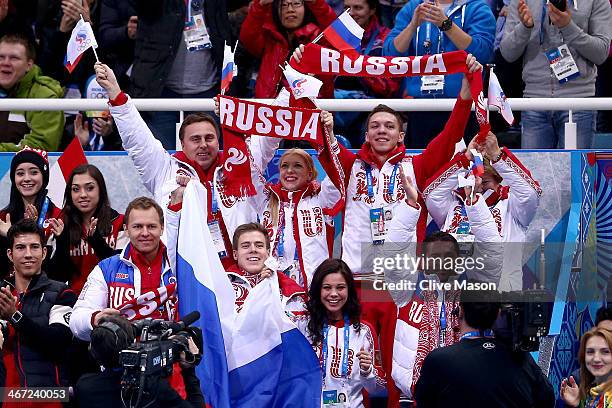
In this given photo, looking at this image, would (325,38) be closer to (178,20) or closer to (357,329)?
(178,20)

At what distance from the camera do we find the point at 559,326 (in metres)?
10.9

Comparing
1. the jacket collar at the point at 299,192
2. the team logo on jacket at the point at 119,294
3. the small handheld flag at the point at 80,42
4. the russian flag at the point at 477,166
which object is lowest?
the team logo on jacket at the point at 119,294

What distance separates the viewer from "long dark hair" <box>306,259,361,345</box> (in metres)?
9.90

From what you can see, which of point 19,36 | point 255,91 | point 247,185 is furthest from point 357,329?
point 19,36

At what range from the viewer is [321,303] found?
9945mm

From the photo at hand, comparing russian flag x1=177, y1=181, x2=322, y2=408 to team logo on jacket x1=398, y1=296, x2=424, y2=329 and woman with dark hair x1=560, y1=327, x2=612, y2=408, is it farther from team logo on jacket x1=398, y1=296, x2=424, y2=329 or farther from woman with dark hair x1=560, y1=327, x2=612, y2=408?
woman with dark hair x1=560, y1=327, x2=612, y2=408

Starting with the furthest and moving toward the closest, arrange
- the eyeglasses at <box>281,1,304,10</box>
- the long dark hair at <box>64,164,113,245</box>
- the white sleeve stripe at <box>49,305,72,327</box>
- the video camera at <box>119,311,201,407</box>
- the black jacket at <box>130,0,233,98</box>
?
the black jacket at <box>130,0,233,98</box> → the eyeglasses at <box>281,1,304,10</box> → the long dark hair at <box>64,164,113,245</box> → the white sleeve stripe at <box>49,305,72,327</box> → the video camera at <box>119,311,201,407</box>

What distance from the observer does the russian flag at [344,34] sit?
36.2ft

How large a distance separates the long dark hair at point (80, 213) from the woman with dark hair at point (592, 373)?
3.22 metres

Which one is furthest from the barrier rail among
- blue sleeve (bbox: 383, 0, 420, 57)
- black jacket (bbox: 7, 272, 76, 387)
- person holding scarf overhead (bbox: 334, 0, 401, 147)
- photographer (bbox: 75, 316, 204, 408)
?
photographer (bbox: 75, 316, 204, 408)

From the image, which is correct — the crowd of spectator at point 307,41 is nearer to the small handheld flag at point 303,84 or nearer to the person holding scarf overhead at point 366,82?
the person holding scarf overhead at point 366,82

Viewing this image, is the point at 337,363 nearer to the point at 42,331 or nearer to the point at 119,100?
the point at 42,331

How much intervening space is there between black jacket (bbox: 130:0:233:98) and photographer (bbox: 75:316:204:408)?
445 centimetres

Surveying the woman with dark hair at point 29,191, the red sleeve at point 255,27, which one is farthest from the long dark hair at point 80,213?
the red sleeve at point 255,27
